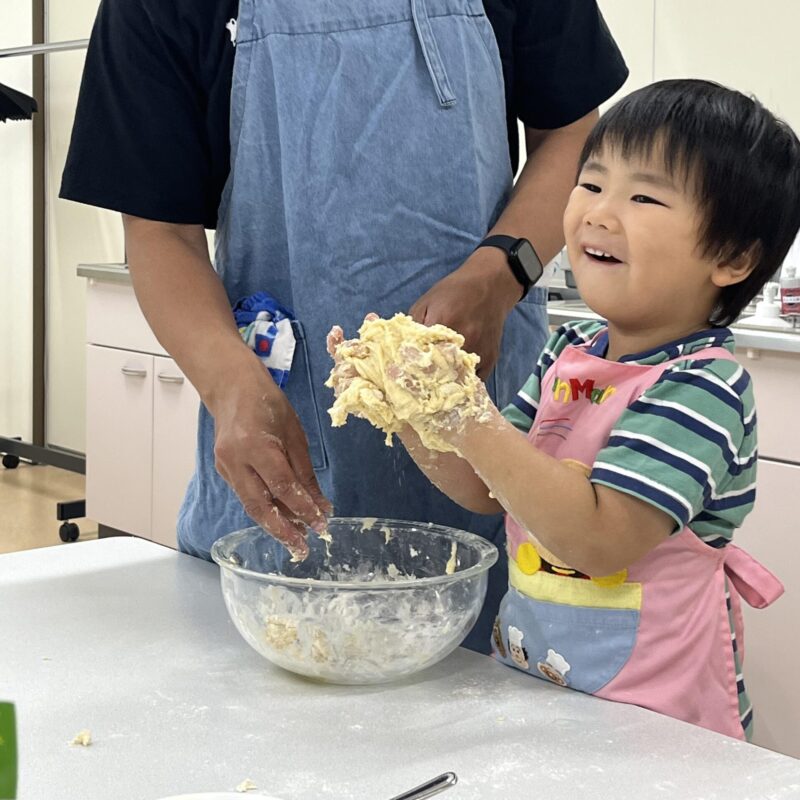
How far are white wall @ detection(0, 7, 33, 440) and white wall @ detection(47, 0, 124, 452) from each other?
0.09 meters

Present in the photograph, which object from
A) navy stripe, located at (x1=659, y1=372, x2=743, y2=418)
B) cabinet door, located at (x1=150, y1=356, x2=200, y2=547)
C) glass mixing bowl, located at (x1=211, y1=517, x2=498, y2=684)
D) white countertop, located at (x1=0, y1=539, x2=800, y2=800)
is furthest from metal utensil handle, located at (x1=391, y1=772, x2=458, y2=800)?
cabinet door, located at (x1=150, y1=356, x2=200, y2=547)

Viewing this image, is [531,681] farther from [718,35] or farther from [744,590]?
[718,35]

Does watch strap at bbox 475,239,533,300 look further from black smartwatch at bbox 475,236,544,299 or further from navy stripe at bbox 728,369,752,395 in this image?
navy stripe at bbox 728,369,752,395

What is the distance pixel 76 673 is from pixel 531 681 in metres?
0.36

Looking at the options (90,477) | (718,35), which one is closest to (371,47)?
(718,35)

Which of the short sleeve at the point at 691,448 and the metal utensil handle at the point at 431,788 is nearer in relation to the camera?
the metal utensil handle at the point at 431,788

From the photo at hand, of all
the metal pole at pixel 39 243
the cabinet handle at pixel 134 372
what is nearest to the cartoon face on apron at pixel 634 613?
the cabinet handle at pixel 134 372

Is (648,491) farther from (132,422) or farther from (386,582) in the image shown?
(132,422)

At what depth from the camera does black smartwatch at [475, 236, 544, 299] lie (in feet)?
3.84

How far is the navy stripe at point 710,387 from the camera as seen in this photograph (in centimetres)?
100

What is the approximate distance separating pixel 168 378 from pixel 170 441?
0.17 meters

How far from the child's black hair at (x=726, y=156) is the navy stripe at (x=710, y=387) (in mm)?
111

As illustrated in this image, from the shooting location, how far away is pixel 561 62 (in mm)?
1281

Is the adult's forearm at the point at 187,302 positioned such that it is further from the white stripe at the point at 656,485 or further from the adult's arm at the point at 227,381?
the white stripe at the point at 656,485
